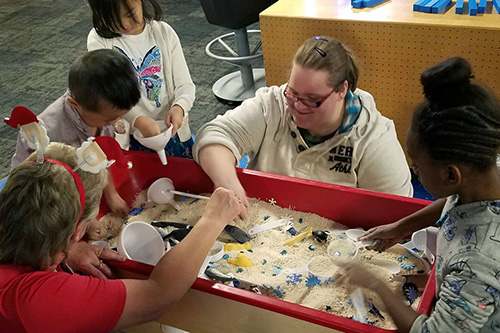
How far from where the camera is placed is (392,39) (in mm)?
2219

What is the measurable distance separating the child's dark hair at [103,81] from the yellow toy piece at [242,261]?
58cm

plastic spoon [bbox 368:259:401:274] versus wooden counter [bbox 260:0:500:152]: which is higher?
wooden counter [bbox 260:0:500:152]

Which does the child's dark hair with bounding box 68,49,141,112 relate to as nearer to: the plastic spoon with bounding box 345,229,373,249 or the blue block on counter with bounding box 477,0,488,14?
the plastic spoon with bounding box 345,229,373,249

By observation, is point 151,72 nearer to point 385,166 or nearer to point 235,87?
point 385,166

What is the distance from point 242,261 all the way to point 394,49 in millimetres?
1373

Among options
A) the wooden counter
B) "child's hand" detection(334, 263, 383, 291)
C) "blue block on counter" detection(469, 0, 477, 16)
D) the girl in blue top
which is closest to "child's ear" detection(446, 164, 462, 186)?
the girl in blue top

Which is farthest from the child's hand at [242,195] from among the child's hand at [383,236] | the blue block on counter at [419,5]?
the blue block on counter at [419,5]

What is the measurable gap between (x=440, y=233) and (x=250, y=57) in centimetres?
236

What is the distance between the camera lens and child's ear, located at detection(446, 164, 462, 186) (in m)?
0.91

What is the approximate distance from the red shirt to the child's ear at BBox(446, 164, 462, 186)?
744 mm

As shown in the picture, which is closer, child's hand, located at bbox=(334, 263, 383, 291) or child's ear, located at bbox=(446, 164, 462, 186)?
child's ear, located at bbox=(446, 164, 462, 186)

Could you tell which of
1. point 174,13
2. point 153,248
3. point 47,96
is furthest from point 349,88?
point 174,13

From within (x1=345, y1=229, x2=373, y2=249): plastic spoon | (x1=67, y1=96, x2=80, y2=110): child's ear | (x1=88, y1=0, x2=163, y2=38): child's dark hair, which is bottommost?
(x1=345, y1=229, x2=373, y2=249): plastic spoon

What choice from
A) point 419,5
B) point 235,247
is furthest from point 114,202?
point 419,5
